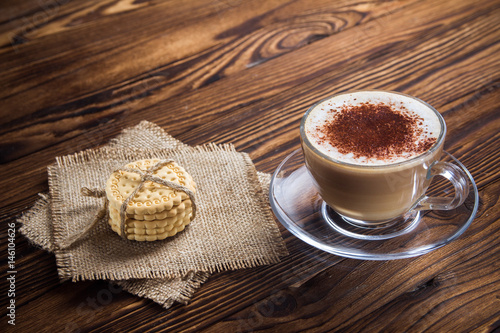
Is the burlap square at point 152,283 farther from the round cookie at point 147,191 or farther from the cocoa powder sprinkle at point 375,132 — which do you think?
the cocoa powder sprinkle at point 375,132

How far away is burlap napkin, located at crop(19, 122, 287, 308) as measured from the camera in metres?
0.80

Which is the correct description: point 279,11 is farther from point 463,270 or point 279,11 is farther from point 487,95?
point 463,270

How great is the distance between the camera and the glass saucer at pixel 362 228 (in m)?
0.80

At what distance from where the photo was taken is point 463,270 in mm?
783

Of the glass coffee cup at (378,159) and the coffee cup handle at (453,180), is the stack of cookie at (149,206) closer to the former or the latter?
the glass coffee cup at (378,159)

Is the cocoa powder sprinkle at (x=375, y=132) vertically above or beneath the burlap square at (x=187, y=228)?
above

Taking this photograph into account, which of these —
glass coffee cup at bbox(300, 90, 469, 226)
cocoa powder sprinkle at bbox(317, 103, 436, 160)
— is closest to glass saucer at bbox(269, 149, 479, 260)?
glass coffee cup at bbox(300, 90, 469, 226)

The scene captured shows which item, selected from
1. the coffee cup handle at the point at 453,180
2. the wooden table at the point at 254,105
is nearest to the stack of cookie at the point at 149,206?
the wooden table at the point at 254,105

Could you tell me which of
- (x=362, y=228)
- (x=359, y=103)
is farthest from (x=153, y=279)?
(x=359, y=103)

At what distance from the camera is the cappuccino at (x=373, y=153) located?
784 millimetres

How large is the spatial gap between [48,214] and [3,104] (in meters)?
0.49

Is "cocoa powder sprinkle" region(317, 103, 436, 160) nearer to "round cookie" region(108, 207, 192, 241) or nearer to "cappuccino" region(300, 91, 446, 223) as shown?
"cappuccino" region(300, 91, 446, 223)

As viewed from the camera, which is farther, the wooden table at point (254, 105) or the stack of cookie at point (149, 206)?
the stack of cookie at point (149, 206)

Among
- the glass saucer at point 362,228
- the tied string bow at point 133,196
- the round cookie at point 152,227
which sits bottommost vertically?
the glass saucer at point 362,228
